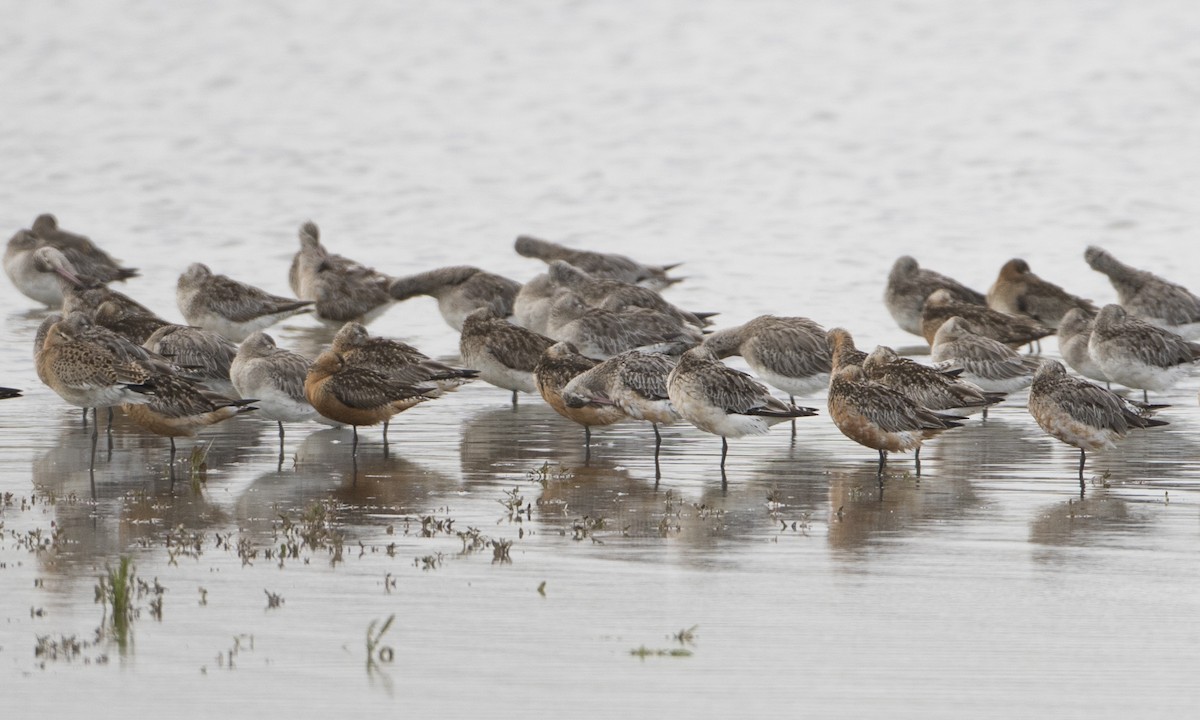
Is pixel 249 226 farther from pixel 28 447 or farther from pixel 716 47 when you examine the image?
pixel 716 47

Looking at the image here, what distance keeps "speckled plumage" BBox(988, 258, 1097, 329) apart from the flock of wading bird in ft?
0.07

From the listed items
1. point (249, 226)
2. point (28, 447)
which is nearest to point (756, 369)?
point (28, 447)

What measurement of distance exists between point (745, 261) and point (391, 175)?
978 cm

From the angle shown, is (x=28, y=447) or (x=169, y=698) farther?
(x=28, y=447)

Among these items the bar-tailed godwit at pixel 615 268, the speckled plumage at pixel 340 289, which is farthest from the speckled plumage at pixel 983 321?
the speckled plumage at pixel 340 289

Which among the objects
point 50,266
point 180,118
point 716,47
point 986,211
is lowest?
point 50,266

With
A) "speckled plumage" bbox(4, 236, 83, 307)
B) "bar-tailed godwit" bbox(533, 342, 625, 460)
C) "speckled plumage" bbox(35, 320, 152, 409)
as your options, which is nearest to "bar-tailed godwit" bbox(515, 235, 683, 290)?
"speckled plumage" bbox(4, 236, 83, 307)

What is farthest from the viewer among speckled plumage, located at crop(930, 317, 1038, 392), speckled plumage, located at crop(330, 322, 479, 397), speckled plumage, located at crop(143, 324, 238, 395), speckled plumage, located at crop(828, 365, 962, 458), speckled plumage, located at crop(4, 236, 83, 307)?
speckled plumage, located at crop(4, 236, 83, 307)

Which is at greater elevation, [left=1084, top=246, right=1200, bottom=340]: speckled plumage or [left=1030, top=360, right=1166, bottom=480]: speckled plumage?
[left=1084, top=246, right=1200, bottom=340]: speckled plumage

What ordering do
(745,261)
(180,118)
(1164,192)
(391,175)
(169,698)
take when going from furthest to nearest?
(180,118), (391,175), (1164,192), (745,261), (169,698)

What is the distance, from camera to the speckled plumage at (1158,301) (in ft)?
54.7

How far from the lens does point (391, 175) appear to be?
1241 inches

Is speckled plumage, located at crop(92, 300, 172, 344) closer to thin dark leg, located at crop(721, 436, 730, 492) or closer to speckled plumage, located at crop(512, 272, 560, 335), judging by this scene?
speckled plumage, located at crop(512, 272, 560, 335)

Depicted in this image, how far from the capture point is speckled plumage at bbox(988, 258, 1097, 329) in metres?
17.1
